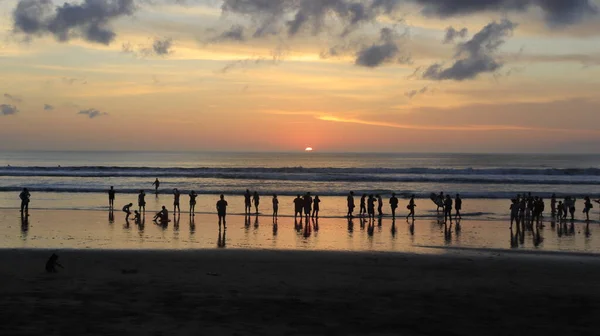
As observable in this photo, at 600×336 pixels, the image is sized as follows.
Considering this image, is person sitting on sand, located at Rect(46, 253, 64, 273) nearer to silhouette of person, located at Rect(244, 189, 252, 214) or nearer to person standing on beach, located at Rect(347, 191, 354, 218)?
silhouette of person, located at Rect(244, 189, 252, 214)

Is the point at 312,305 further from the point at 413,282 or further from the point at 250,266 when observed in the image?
the point at 250,266

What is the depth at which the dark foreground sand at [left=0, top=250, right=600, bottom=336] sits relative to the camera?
32.6ft

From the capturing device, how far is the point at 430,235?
74.3 ft

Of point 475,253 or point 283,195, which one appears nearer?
point 475,253

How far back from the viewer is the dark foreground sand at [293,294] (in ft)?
32.6

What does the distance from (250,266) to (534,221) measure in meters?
17.9

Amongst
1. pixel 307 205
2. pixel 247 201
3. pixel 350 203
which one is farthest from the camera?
pixel 247 201

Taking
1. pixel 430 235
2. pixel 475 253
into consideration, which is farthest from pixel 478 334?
pixel 430 235

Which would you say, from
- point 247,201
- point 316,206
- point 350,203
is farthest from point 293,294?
point 247,201

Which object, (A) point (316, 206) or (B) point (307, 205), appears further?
(A) point (316, 206)

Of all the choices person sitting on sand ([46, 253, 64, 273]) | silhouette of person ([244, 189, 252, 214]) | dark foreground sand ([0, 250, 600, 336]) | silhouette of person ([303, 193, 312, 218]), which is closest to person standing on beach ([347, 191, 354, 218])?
silhouette of person ([303, 193, 312, 218])

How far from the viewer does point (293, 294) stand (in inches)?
479

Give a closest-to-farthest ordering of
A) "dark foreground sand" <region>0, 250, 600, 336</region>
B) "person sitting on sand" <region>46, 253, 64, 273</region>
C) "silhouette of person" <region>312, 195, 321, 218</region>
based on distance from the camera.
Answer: "dark foreground sand" <region>0, 250, 600, 336</region>
"person sitting on sand" <region>46, 253, 64, 273</region>
"silhouette of person" <region>312, 195, 321, 218</region>

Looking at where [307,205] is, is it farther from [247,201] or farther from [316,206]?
[247,201]
